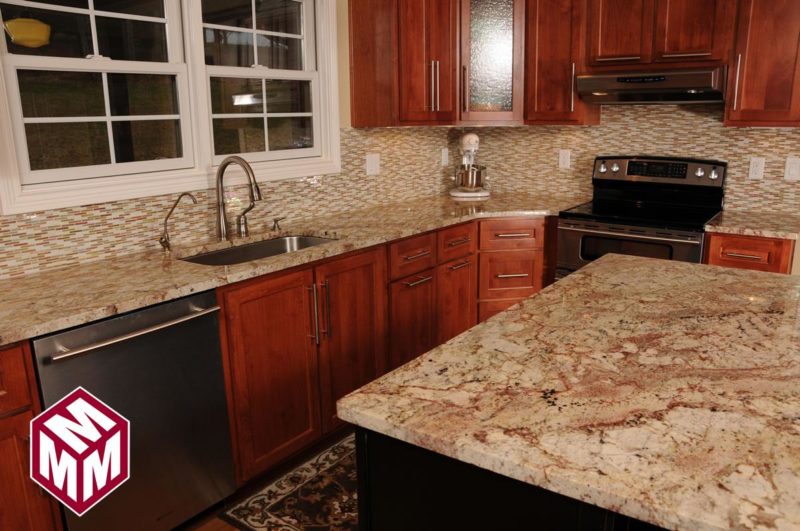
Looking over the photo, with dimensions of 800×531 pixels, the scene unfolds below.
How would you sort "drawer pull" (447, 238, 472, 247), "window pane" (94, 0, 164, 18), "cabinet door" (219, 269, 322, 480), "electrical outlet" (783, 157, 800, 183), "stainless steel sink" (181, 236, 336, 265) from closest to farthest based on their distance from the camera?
"cabinet door" (219, 269, 322, 480) → "window pane" (94, 0, 164, 18) → "stainless steel sink" (181, 236, 336, 265) → "electrical outlet" (783, 157, 800, 183) → "drawer pull" (447, 238, 472, 247)

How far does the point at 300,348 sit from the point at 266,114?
1299 mm

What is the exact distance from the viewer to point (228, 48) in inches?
121

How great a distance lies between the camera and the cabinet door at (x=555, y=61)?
12.2 feet

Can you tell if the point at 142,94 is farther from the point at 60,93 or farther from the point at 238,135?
the point at 238,135

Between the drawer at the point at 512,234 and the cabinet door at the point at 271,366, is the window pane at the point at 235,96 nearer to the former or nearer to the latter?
the cabinet door at the point at 271,366

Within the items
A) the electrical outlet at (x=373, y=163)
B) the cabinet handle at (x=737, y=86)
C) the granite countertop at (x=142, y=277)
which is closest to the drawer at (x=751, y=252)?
the cabinet handle at (x=737, y=86)

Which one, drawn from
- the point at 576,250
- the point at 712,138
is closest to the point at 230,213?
the point at 576,250

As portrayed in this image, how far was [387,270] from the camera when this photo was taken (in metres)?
3.11

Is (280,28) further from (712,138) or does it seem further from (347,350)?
(712,138)

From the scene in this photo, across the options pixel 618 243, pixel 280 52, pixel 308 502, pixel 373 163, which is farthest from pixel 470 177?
pixel 308 502

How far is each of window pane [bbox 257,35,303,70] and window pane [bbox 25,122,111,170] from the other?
0.94 m

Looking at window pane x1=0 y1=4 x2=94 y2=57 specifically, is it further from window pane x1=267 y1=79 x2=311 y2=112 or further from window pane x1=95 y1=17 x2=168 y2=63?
window pane x1=267 y1=79 x2=311 y2=112

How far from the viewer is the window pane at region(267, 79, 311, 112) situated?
3326mm

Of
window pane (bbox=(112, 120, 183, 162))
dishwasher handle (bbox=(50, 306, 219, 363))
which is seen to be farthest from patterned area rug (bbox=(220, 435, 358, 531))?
window pane (bbox=(112, 120, 183, 162))
